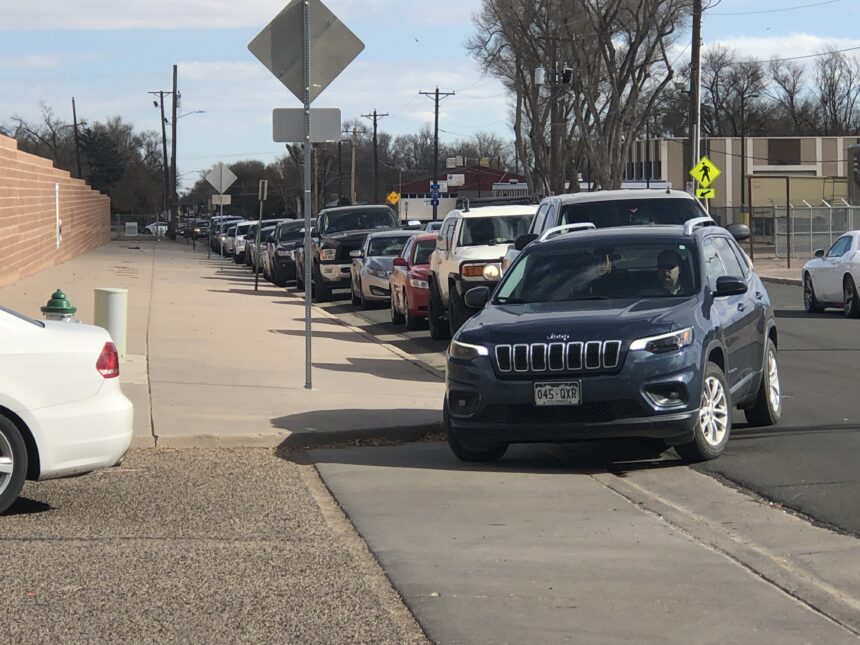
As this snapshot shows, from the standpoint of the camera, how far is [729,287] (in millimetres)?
9539

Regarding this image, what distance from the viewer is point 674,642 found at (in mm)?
5207

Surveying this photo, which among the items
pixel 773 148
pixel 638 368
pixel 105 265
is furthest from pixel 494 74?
pixel 638 368

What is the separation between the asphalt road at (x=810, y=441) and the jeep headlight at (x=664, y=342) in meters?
0.94

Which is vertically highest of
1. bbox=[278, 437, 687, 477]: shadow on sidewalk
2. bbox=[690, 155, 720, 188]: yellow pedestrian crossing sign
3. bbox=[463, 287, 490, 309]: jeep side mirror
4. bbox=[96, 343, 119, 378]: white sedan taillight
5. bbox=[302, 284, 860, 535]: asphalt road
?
→ bbox=[690, 155, 720, 188]: yellow pedestrian crossing sign

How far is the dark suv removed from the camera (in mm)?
8617

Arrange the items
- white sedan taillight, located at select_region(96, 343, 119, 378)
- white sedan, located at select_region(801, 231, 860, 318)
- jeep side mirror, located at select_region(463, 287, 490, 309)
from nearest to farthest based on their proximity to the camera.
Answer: white sedan taillight, located at select_region(96, 343, 119, 378), jeep side mirror, located at select_region(463, 287, 490, 309), white sedan, located at select_region(801, 231, 860, 318)

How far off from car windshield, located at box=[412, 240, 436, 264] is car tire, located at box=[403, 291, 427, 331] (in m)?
0.84

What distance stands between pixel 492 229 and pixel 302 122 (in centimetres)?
792

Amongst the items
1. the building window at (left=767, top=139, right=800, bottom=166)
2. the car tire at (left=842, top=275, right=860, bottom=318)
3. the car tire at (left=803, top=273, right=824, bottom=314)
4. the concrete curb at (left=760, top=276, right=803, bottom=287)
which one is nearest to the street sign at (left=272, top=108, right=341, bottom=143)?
the car tire at (left=842, top=275, right=860, bottom=318)

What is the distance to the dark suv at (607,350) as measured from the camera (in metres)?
8.62

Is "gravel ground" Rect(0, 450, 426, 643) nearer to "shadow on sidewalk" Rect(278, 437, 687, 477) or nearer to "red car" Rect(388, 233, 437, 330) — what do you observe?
"shadow on sidewalk" Rect(278, 437, 687, 477)

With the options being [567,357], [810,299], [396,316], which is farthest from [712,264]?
[810,299]

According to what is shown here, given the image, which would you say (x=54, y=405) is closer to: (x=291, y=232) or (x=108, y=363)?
(x=108, y=363)

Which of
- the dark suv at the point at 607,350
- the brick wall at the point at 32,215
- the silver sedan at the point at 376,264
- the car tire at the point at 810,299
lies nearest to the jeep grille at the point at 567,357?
the dark suv at the point at 607,350
